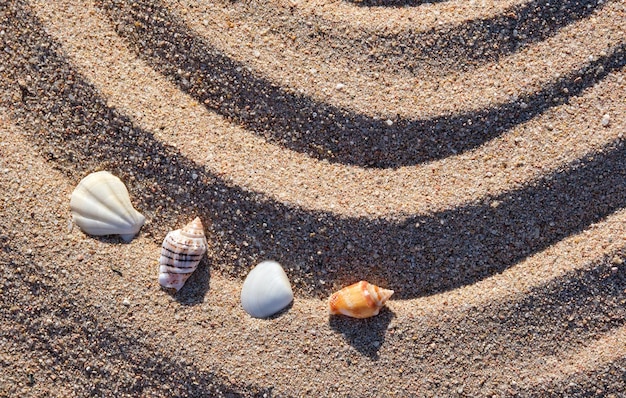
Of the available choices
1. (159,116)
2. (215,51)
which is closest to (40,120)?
(159,116)

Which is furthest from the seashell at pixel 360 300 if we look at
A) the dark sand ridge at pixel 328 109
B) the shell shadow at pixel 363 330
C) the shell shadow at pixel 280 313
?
the dark sand ridge at pixel 328 109

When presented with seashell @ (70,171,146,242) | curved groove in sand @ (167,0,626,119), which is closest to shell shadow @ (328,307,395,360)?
curved groove in sand @ (167,0,626,119)

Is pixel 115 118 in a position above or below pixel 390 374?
above

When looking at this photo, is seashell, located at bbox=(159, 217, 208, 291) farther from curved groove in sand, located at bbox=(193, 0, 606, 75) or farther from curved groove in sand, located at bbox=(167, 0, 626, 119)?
curved groove in sand, located at bbox=(193, 0, 606, 75)

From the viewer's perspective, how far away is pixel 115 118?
2723 mm

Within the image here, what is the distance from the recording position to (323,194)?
272 cm

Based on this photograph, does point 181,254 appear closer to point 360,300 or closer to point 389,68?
point 360,300

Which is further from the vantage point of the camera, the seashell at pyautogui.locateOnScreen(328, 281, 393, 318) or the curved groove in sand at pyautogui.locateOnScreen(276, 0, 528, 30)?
the curved groove in sand at pyautogui.locateOnScreen(276, 0, 528, 30)

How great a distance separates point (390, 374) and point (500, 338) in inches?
18.9

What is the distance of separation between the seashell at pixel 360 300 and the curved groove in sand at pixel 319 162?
30 centimetres

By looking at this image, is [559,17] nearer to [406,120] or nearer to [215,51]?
[406,120]

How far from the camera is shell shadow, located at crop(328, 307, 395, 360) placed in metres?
2.74

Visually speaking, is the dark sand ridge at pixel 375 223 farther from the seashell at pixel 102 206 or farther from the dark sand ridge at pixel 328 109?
the dark sand ridge at pixel 328 109

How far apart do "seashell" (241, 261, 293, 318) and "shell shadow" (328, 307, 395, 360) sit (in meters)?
0.22
